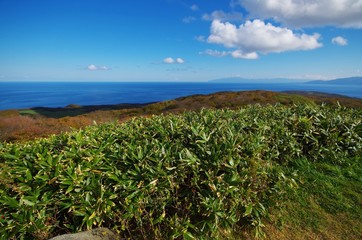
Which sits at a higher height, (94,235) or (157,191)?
(157,191)

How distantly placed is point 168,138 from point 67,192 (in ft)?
6.63

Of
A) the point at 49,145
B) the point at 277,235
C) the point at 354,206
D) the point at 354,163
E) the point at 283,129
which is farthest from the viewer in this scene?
the point at 354,163

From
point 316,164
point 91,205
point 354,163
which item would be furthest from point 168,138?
point 354,163

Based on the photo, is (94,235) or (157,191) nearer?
(94,235)

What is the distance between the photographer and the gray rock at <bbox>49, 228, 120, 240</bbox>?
9.57 feet

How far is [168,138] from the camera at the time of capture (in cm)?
459

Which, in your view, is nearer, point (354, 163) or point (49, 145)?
point (49, 145)

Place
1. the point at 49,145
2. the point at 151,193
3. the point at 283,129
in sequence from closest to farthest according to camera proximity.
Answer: the point at 151,193, the point at 49,145, the point at 283,129

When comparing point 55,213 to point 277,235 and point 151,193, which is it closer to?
point 151,193

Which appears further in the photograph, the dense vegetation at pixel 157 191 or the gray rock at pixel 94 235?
the dense vegetation at pixel 157 191

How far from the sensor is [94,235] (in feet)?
10.1

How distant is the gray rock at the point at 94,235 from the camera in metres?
2.92

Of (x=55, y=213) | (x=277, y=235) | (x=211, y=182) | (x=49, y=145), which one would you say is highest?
(x=49, y=145)

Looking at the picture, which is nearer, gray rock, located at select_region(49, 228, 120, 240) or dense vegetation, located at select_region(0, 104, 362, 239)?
gray rock, located at select_region(49, 228, 120, 240)
